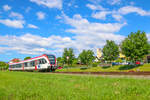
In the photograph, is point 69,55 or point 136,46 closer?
point 136,46

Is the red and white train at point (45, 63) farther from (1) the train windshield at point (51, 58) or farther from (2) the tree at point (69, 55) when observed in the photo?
(2) the tree at point (69, 55)

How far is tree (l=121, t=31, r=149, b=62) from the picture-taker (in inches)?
1280

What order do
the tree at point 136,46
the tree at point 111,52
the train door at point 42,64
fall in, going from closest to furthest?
the train door at point 42,64
the tree at point 136,46
the tree at point 111,52

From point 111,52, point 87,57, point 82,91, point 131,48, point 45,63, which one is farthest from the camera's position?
point 87,57

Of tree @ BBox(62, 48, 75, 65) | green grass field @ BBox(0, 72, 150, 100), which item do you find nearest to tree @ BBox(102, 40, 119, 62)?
tree @ BBox(62, 48, 75, 65)

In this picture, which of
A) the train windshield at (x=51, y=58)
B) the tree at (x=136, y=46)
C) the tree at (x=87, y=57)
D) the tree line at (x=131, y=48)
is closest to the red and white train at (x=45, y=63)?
the train windshield at (x=51, y=58)

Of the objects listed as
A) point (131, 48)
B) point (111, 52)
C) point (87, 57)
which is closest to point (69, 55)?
point (87, 57)

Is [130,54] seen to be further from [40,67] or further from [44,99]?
[44,99]

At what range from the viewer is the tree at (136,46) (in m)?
32.5

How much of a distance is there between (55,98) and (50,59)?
20196 millimetres

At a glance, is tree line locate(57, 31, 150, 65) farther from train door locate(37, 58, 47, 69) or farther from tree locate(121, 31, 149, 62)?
train door locate(37, 58, 47, 69)

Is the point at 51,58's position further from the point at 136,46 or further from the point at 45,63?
the point at 136,46

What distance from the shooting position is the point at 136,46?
3341 centimetres

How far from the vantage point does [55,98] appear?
183 inches
